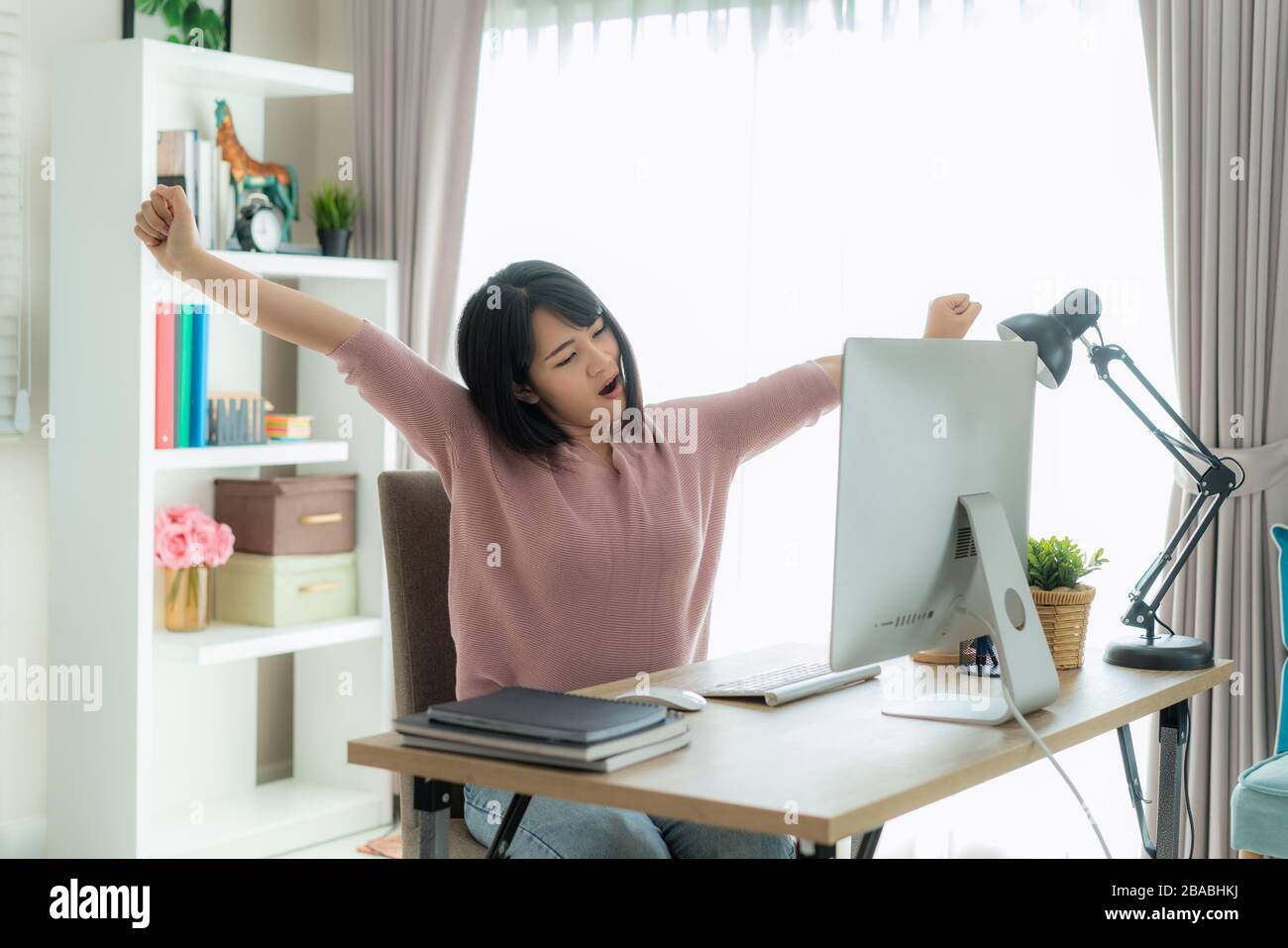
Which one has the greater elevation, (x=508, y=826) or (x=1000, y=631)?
(x=1000, y=631)

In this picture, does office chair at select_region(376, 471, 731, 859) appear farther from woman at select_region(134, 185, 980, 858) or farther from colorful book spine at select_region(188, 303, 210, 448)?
colorful book spine at select_region(188, 303, 210, 448)

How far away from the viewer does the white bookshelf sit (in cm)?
292

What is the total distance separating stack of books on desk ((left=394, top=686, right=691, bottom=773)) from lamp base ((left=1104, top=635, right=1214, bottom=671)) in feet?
2.43

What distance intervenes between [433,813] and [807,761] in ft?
1.27

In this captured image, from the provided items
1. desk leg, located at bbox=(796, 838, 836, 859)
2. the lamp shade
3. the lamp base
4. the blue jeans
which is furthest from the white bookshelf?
desk leg, located at bbox=(796, 838, 836, 859)

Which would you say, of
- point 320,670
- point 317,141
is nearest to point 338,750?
point 320,670

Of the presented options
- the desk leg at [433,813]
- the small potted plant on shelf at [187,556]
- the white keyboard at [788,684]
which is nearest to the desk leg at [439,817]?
the desk leg at [433,813]

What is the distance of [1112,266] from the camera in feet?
9.34

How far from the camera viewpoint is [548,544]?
1.85m

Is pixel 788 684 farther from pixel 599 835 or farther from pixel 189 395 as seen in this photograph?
pixel 189 395

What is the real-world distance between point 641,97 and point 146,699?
70.1 inches

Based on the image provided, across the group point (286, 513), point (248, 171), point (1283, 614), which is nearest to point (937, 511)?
point (1283, 614)

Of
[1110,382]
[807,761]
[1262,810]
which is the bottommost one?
[1262,810]
